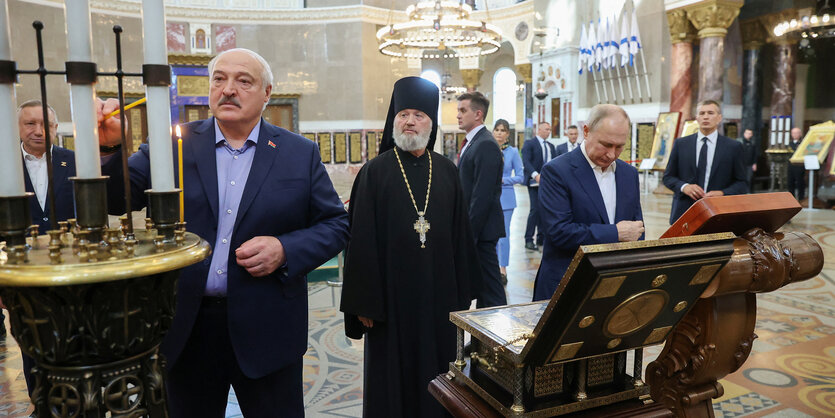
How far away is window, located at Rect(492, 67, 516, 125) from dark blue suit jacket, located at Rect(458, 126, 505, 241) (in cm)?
2359

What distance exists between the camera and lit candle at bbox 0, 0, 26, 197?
99cm

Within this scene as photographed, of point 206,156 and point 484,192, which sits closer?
point 206,156

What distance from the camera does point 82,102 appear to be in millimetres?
1049

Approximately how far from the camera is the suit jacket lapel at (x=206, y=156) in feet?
6.30

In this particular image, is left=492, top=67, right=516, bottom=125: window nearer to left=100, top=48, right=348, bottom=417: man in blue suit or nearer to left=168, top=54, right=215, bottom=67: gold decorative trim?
left=168, top=54, right=215, bottom=67: gold decorative trim

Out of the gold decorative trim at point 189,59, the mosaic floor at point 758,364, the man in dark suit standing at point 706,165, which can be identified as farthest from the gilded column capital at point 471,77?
the man in dark suit standing at point 706,165

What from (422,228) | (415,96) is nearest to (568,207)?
(422,228)

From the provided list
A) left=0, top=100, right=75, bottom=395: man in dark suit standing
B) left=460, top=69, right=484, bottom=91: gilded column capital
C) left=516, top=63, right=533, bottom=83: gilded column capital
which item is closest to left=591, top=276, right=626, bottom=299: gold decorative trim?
left=0, top=100, right=75, bottom=395: man in dark suit standing

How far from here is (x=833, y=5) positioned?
1298 centimetres

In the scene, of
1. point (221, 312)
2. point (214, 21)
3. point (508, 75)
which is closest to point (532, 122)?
point (508, 75)

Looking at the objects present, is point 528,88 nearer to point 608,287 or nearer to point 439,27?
point 439,27

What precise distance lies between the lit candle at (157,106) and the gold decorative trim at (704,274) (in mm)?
1266

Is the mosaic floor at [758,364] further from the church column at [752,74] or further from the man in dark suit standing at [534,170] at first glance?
the church column at [752,74]

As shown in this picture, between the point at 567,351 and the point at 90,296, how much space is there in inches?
41.9
